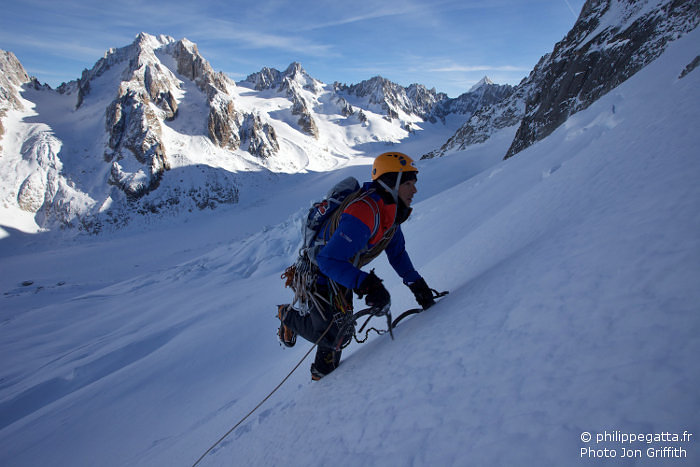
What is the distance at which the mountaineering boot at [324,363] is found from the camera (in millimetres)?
3059

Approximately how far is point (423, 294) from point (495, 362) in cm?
147

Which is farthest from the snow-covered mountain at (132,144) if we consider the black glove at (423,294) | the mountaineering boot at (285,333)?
the black glove at (423,294)

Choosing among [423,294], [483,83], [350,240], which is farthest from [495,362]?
[483,83]

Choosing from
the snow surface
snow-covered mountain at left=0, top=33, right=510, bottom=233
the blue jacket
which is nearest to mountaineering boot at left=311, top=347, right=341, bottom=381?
the snow surface

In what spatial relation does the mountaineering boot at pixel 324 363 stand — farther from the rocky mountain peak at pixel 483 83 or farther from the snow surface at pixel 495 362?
the rocky mountain peak at pixel 483 83

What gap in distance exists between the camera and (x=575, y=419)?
37.7 inches

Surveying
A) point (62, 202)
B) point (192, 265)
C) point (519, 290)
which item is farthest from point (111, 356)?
point (62, 202)

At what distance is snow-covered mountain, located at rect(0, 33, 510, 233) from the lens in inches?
1345

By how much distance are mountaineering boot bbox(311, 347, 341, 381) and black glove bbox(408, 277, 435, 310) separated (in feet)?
3.41

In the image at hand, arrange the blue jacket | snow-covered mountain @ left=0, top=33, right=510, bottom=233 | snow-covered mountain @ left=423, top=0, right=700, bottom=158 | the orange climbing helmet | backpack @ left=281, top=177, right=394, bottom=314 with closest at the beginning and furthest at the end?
the blue jacket < the orange climbing helmet < backpack @ left=281, top=177, right=394, bottom=314 < snow-covered mountain @ left=423, top=0, right=700, bottom=158 < snow-covered mountain @ left=0, top=33, right=510, bottom=233

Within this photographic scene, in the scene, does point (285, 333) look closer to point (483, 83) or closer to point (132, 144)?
point (132, 144)

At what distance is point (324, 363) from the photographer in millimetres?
3086

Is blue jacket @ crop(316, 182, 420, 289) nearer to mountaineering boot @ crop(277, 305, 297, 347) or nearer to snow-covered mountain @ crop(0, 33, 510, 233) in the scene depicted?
mountaineering boot @ crop(277, 305, 297, 347)

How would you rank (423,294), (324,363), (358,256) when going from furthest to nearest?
(324,363)
(423,294)
(358,256)
